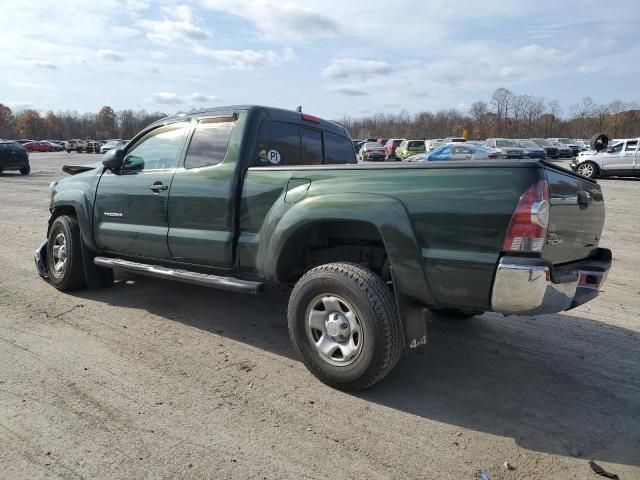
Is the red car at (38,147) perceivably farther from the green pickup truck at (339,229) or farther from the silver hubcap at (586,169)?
the green pickup truck at (339,229)

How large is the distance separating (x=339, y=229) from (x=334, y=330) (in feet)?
2.62

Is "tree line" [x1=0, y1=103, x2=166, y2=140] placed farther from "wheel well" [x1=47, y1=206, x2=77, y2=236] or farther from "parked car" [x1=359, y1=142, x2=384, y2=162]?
"wheel well" [x1=47, y1=206, x2=77, y2=236]

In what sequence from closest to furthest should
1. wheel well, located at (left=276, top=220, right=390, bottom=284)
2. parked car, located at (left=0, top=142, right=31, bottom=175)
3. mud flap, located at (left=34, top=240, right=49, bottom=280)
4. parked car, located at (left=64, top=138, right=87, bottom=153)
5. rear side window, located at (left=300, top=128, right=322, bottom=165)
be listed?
wheel well, located at (left=276, top=220, right=390, bottom=284)
rear side window, located at (left=300, top=128, right=322, bottom=165)
mud flap, located at (left=34, top=240, right=49, bottom=280)
parked car, located at (left=0, top=142, right=31, bottom=175)
parked car, located at (left=64, top=138, right=87, bottom=153)

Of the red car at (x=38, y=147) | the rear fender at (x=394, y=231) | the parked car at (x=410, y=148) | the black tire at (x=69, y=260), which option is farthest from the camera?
the red car at (x=38, y=147)

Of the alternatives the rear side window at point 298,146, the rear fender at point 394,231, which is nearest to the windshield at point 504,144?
the rear side window at point 298,146

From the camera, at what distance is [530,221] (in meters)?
2.81

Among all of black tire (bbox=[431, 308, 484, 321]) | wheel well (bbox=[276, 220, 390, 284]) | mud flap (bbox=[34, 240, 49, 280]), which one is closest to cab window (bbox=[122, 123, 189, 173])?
wheel well (bbox=[276, 220, 390, 284])

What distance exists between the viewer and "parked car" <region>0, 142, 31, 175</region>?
22750 mm

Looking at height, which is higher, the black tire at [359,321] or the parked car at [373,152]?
the parked car at [373,152]

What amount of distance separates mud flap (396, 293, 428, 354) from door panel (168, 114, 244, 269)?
5.09ft

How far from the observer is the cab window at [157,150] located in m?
4.76

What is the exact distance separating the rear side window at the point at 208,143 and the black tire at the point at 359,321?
1.47 m

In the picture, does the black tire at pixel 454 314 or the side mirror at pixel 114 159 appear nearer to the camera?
the black tire at pixel 454 314

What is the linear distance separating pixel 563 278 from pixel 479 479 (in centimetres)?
126
